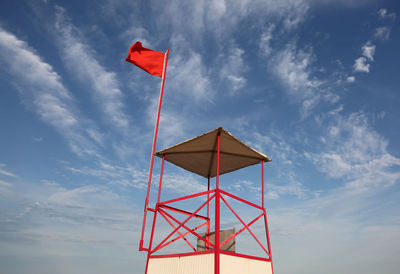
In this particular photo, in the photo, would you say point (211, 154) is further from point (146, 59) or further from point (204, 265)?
point (146, 59)

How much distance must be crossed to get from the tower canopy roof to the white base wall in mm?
6248

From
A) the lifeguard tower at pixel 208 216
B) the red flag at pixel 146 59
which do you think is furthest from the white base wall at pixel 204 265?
the red flag at pixel 146 59

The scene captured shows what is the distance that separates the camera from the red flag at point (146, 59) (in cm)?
1925

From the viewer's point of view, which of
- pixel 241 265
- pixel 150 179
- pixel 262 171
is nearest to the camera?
pixel 241 265

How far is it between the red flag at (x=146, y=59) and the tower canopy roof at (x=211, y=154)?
6030 millimetres

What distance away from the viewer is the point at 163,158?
61.6 ft

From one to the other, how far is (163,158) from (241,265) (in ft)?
26.6

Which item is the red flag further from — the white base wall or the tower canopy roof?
the white base wall

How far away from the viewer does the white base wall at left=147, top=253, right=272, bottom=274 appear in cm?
1366

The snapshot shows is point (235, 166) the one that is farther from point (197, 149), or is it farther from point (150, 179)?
Result: point (150, 179)

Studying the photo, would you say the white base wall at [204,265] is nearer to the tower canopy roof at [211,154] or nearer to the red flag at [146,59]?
the tower canopy roof at [211,154]

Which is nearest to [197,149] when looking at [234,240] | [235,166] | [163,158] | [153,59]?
[163,158]

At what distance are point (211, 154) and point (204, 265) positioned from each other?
7.13 m

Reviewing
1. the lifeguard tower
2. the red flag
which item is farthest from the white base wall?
the red flag
